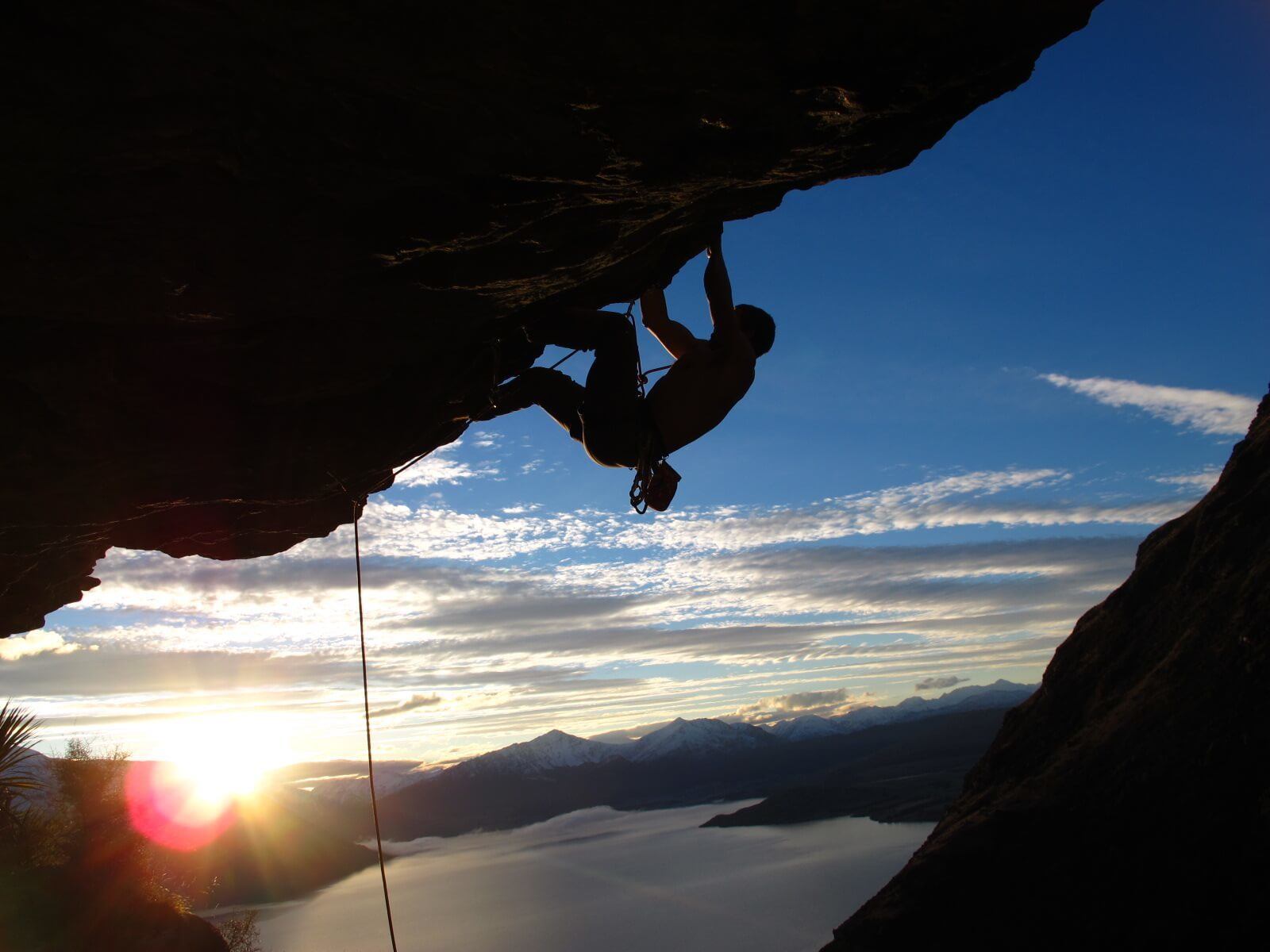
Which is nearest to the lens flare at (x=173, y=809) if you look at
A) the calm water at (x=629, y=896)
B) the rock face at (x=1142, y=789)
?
the calm water at (x=629, y=896)

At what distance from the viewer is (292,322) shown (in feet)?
12.9

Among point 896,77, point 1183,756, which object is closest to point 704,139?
point 896,77

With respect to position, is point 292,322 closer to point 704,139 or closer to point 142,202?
point 142,202

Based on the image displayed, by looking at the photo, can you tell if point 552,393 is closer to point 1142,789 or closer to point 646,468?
point 646,468

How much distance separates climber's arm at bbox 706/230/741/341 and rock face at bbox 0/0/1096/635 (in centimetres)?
16

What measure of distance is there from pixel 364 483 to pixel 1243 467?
27.0m

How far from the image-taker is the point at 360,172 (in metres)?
2.90

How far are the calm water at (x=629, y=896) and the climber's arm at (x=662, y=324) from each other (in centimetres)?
5292

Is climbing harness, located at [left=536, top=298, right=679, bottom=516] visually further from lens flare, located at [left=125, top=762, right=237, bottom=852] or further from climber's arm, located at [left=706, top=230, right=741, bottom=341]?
lens flare, located at [left=125, top=762, right=237, bottom=852]

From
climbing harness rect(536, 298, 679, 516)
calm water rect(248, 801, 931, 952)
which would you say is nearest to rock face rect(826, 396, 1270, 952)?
climbing harness rect(536, 298, 679, 516)

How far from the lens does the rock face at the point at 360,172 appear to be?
2402 mm

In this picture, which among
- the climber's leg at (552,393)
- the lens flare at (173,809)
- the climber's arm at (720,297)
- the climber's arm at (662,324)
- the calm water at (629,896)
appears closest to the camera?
the climber's arm at (720,297)

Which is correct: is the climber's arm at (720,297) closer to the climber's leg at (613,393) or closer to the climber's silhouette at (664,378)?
the climber's silhouette at (664,378)

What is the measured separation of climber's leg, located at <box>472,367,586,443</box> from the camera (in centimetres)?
500
